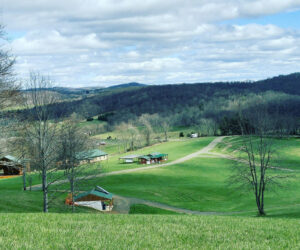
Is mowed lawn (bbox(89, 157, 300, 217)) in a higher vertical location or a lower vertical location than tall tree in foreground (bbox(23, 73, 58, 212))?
lower

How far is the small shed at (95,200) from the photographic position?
141ft

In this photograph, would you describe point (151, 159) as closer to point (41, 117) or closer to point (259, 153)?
point (259, 153)

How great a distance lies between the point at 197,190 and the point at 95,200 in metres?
19.5

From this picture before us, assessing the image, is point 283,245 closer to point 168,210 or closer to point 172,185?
point 168,210

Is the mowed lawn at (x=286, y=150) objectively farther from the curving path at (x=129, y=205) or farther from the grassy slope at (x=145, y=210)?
the grassy slope at (x=145, y=210)

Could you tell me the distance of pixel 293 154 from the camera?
88.9 m

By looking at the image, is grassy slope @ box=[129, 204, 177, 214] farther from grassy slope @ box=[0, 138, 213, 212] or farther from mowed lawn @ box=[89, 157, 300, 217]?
grassy slope @ box=[0, 138, 213, 212]

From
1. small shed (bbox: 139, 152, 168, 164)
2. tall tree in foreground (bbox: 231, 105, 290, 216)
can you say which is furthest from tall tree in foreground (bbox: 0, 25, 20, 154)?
small shed (bbox: 139, 152, 168, 164)

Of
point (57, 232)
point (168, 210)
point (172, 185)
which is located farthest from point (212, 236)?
point (172, 185)

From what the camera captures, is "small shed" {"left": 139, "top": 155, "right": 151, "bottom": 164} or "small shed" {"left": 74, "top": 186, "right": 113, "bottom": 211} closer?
"small shed" {"left": 74, "top": 186, "right": 113, "bottom": 211}

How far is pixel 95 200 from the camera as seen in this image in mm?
43750

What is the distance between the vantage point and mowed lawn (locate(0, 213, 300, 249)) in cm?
797

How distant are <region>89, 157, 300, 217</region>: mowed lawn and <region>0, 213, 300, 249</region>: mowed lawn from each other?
79.6 feet

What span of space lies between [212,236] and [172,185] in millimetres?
51171
